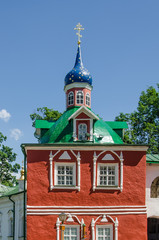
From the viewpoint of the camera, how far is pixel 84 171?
24172 millimetres

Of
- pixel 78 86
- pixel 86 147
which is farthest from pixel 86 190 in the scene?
pixel 78 86

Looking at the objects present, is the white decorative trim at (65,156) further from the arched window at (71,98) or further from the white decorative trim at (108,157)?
the arched window at (71,98)

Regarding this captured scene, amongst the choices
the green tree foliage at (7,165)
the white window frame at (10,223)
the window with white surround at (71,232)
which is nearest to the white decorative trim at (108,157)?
the window with white surround at (71,232)

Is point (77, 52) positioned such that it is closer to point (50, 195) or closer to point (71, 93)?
point (71, 93)

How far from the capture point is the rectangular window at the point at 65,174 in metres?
24.0

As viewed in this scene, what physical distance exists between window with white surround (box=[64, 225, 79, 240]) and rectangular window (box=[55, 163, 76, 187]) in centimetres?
244

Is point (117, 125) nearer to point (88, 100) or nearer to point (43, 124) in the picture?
point (88, 100)

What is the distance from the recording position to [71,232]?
77.2 ft

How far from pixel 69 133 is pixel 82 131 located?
0.82 metres

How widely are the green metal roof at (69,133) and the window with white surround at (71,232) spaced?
16.8 feet

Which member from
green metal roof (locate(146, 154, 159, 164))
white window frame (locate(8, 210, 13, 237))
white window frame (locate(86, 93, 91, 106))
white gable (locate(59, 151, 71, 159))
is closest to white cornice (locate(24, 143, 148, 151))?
white gable (locate(59, 151, 71, 159))

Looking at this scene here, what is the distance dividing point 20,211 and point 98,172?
10096 mm

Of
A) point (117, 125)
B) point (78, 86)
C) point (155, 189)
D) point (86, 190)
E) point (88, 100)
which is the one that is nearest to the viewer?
point (86, 190)

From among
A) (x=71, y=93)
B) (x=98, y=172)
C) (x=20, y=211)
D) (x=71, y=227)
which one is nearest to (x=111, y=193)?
(x=98, y=172)
